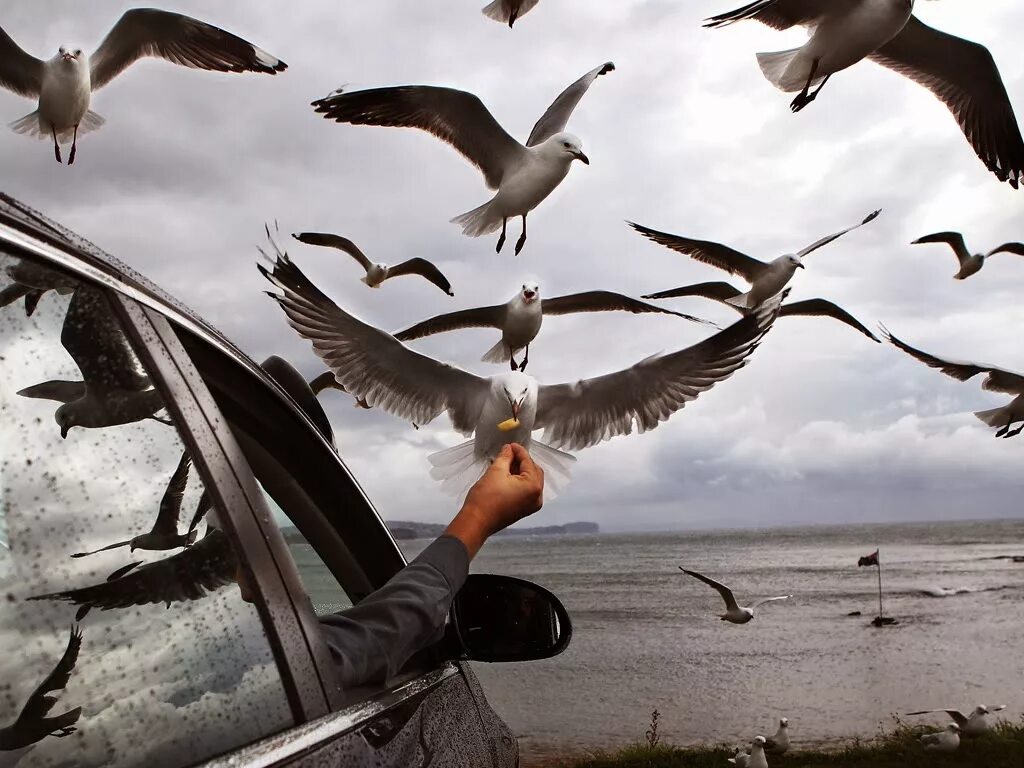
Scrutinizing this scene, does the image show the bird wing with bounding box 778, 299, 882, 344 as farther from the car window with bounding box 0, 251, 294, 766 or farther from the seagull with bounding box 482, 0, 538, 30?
the car window with bounding box 0, 251, 294, 766

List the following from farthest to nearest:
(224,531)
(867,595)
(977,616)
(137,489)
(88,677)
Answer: (867,595) → (977,616) → (224,531) → (137,489) → (88,677)

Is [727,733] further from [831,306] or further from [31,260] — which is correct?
[31,260]

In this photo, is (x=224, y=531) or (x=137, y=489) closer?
(x=137, y=489)

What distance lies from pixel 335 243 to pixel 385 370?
556 cm

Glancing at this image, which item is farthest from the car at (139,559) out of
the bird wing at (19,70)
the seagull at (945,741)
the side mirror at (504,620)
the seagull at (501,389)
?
the bird wing at (19,70)

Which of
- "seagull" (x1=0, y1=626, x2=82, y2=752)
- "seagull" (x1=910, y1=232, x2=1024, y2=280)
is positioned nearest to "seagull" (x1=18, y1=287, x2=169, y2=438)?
"seagull" (x1=0, y1=626, x2=82, y2=752)

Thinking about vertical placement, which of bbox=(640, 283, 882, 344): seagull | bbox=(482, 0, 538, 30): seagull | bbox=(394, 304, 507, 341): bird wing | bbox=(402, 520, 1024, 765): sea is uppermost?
bbox=(482, 0, 538, 30): seagull

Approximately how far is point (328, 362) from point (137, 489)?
5389 millimetres

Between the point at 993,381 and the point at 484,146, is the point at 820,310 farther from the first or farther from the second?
the point at 484,146

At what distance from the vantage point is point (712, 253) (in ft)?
36.3

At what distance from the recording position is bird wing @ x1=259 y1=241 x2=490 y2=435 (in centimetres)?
595

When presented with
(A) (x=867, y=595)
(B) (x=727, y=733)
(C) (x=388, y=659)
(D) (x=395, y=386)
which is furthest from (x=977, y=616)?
(C) (x=388, y=659)

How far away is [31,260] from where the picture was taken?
3.02 feet

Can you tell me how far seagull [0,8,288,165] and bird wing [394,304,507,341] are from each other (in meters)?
2.89
